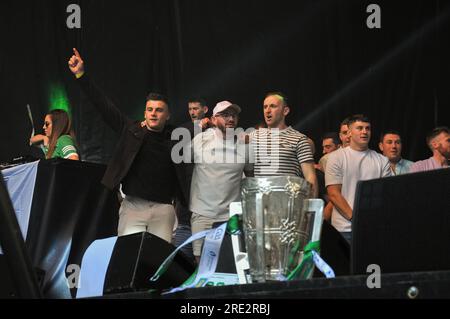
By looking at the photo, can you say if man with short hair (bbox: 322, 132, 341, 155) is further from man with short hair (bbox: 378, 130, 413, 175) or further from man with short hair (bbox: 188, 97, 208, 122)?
man with short hair (bbox: 188, 97, 208, 122)

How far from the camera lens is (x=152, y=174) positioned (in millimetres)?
4887

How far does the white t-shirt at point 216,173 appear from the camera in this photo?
190 inches

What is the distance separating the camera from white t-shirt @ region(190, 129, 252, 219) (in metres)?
4.82

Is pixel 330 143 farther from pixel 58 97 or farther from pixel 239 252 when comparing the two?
pixel 239 252

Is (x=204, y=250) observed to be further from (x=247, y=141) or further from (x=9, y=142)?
(x=9, y=142)

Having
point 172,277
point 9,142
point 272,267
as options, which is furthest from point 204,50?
point 272,267

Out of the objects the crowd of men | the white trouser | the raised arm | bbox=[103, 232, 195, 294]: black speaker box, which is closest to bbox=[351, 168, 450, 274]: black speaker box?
bbox=[103, 232, 195, 294]: black speaker box

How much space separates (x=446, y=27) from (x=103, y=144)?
3363 millimetres

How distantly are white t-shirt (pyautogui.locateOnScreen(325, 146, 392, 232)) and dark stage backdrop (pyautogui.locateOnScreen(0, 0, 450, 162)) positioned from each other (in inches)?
74.5

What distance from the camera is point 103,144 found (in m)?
6.87

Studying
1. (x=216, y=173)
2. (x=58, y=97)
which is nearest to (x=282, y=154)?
(x=216, y=173)

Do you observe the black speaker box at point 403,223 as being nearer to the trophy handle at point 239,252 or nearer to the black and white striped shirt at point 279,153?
the trophy handle at point 239,252

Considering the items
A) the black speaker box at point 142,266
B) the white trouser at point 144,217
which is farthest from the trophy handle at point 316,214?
the white trouser at point 144,217

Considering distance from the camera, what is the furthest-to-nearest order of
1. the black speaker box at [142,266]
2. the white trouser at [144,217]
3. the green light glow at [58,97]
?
the green light glow at [58,97] < the white trouser at [144,217] < the black speaker box at [142,266]
